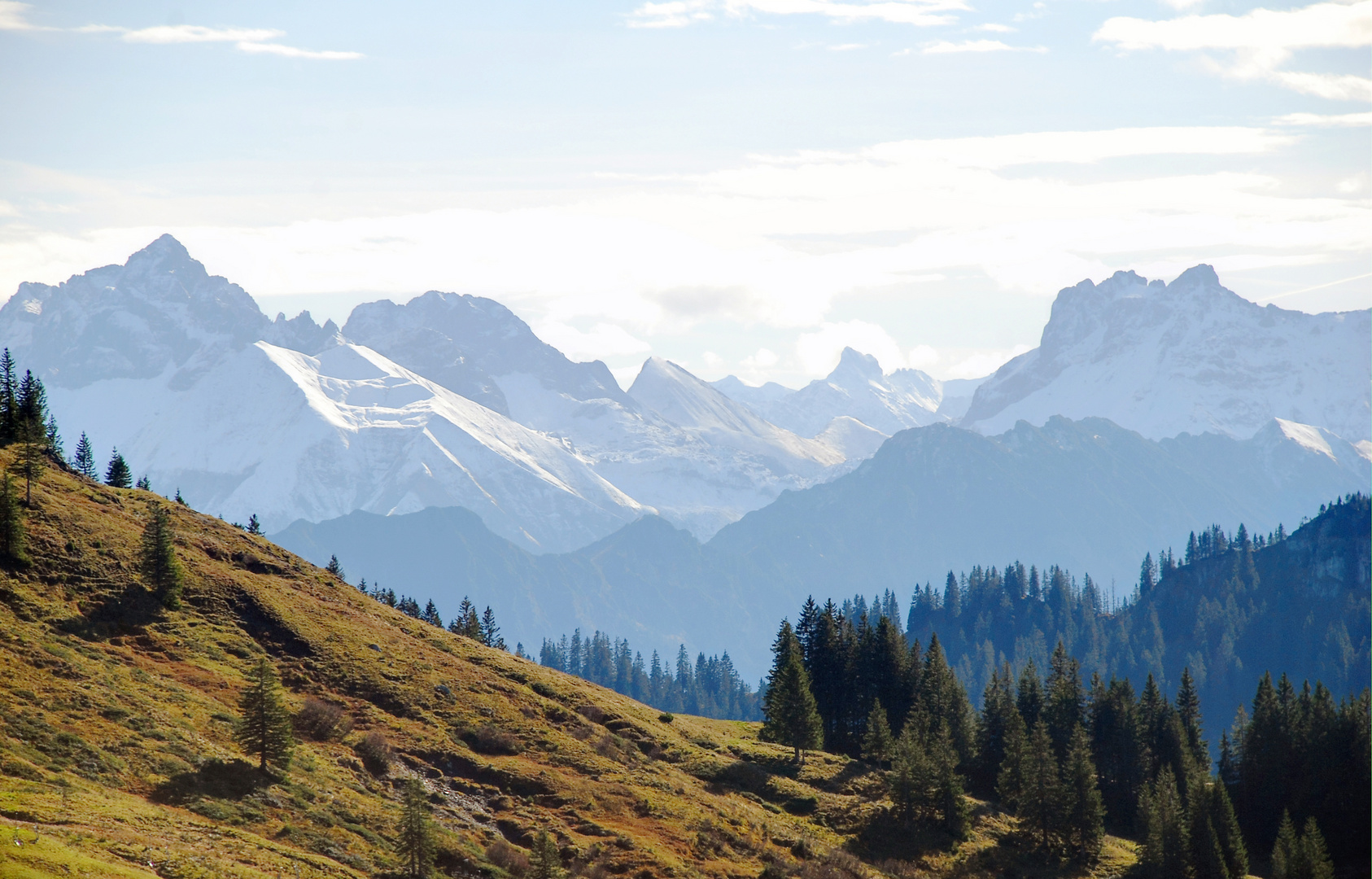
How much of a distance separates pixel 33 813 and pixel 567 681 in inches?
2371

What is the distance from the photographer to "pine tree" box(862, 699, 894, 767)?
104875mm

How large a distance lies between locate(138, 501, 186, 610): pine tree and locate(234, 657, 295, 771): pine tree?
18136mm

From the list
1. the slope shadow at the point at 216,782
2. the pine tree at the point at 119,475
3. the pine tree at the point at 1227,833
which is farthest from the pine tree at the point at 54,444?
the pine tree at the point at 1227,833

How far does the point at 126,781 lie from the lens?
57.8 meters

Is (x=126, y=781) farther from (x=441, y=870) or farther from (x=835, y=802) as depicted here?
(x=835, y=802)

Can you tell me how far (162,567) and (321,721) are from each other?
690 inches

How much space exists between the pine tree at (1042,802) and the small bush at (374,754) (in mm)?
54208

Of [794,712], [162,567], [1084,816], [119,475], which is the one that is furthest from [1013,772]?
[119,475]

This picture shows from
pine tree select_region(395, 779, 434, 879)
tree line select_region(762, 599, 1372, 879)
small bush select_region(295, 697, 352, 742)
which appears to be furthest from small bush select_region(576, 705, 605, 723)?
pine tree select_region(395, 779, 434, 879)

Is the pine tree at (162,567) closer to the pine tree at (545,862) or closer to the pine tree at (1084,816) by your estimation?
the pine tree at (545,862)

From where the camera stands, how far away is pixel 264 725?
64.1 meters

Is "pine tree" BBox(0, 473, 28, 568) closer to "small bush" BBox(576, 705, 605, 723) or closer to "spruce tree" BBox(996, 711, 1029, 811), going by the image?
"small bush" BBox(576, 705, 605, 723)

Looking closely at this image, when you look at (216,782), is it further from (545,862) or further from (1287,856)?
(1287,856)

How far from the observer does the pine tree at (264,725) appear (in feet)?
211
